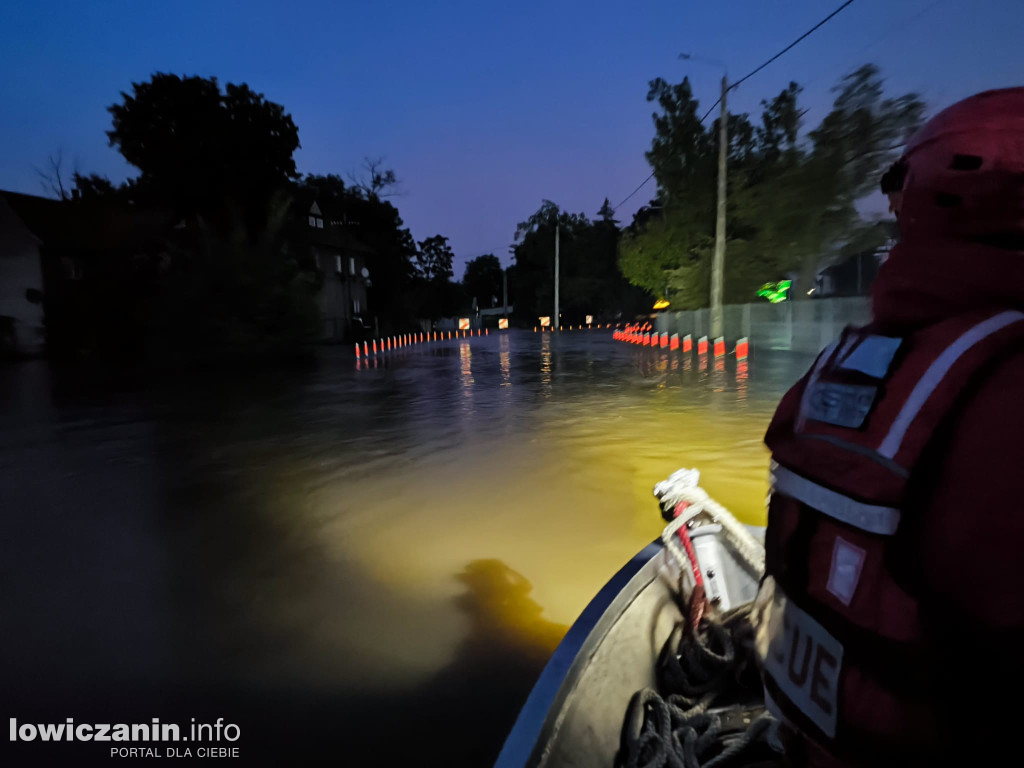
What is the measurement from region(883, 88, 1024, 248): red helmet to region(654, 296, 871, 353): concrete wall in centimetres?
1643

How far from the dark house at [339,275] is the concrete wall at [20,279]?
14.3 metres

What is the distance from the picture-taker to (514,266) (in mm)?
83000

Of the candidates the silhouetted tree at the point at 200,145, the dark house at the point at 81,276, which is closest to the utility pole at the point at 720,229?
the dark house at the point at 81,276

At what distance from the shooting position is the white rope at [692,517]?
10.8 feet

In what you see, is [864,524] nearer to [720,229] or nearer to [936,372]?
[936,372]

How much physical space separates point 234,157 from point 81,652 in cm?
3887

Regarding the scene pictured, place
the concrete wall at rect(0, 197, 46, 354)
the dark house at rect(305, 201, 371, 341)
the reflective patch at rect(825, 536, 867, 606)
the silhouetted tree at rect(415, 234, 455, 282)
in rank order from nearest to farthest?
the reflective patch at rect(825, 536, 867, 606) → the concrete wall at rect(0, 197, 46, 354) → the dark house at rect(305, 201, 371, 341) → the silhouetted tree at rect(415, 234, 455, 282)

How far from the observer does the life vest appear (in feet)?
3.51

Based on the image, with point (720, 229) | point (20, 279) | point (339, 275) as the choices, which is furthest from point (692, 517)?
point (339, 275)

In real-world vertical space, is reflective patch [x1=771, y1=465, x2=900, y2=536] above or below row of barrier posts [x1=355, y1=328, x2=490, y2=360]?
above

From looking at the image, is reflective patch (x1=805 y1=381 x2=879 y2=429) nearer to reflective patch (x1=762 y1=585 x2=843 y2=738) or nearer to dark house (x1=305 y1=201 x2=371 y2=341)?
reflective patch (x1=762 y1=585 x2=843 y2=738)

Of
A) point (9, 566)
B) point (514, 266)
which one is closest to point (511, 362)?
point (9, 566)

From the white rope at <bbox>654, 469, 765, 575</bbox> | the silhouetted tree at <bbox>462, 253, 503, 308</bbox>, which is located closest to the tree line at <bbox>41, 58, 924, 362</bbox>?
the white rope at <bbox>654, 469, 765, 575</bbox>

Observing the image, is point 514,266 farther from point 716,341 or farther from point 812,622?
point 812,622
